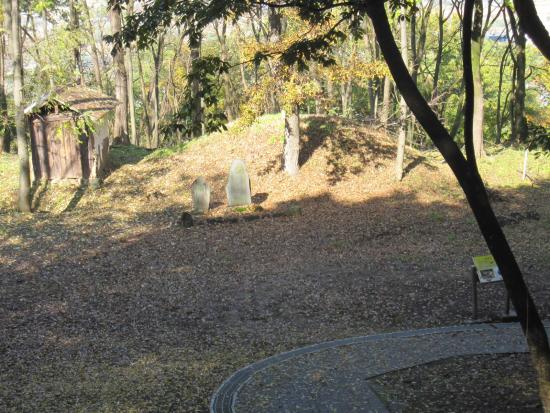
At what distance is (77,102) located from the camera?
23.9 metres

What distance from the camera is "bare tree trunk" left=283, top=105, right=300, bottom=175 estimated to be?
71.7ft

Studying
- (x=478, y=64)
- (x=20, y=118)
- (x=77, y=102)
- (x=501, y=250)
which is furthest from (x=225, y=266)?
(x=478, y=64)

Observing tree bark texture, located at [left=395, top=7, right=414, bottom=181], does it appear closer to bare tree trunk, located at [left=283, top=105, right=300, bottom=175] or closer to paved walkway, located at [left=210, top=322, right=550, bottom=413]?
bare tree trunk, located at [left=283, top=105, right=300, bottom=175]

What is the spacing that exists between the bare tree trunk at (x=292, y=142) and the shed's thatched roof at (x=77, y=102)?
649 centimetres

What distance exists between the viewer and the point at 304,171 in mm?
22609

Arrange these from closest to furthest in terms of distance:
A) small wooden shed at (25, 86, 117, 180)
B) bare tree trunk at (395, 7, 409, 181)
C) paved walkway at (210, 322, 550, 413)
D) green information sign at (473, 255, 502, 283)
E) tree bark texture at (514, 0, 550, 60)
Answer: tree bark texture at (514, 0, 550, 60) < paved walkway at (210, 322, 550, 413) < green information sign at (473, 255, 502, 283) < bare tree trunk at (395, 7, 409, 181) < small wooden shed at (25, 86, 117, 180)

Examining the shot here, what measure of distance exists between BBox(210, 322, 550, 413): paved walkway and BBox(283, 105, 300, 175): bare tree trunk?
1405 centimetres

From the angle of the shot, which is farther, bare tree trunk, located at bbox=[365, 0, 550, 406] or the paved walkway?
the paved walkway

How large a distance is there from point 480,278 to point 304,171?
47.4 feet

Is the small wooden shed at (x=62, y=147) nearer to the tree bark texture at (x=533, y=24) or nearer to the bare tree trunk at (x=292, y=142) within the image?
the bare tree trunk at (x=292, y=142)

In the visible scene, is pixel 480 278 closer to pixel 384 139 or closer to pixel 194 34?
pixel 194 34

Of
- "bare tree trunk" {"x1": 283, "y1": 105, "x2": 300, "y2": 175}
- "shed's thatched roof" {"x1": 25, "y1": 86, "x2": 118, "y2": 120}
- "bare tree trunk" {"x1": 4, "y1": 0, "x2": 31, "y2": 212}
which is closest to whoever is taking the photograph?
"bare tree trunk" {"x1": 4, "y1": 0, "x2": 31, "y2": 212}

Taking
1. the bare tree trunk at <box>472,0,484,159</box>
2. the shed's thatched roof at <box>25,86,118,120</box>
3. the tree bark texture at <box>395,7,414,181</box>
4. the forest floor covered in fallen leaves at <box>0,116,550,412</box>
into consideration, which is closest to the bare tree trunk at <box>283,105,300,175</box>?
the forest floor covered in fallen leaves at <box>0,116,550,412</box>

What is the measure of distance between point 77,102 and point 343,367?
19.4m
